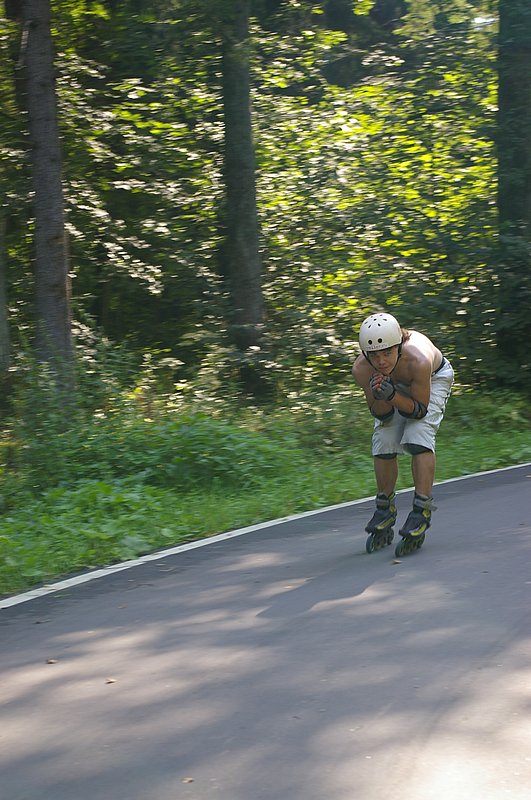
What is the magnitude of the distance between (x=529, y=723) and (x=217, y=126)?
16.2 metres

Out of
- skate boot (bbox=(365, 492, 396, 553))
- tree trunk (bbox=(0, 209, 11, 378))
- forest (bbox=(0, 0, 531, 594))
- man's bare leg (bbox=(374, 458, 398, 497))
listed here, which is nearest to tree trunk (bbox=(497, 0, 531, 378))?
forest (bbox=(0, 0, 531, 594))

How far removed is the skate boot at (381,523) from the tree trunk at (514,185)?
33.3 ft

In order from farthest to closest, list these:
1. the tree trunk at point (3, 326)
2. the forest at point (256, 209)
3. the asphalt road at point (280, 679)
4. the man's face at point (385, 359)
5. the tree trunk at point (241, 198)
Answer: the tree trunk at point (241, 198), the tree trunk at point (3, 326), the forest at point (256, 209), the man's face at point (385, 359), the asphalt road at point (280, 679)

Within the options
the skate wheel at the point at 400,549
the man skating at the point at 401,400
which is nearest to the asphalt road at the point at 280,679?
the skate wheel at the point at 400,549

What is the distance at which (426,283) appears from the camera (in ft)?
61.1

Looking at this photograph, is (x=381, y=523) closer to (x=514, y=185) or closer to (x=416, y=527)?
(x=416, y=527)

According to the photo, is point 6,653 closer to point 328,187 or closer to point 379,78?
point 328,187

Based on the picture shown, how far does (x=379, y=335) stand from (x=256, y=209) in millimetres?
11541

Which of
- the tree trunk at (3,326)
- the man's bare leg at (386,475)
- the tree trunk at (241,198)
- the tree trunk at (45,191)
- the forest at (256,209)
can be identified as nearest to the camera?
the man's bare leg at (386,475)

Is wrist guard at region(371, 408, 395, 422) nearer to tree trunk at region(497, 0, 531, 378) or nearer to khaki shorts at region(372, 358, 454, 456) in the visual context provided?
khaki shorts at region(372, 358, 454, 456)

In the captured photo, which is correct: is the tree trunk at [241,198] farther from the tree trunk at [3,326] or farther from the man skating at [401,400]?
the man skating at [401,400]

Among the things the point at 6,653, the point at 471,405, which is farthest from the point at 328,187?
the point at 6,653

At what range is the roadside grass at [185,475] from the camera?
8.90 metres

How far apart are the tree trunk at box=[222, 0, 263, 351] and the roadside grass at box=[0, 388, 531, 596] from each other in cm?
250
